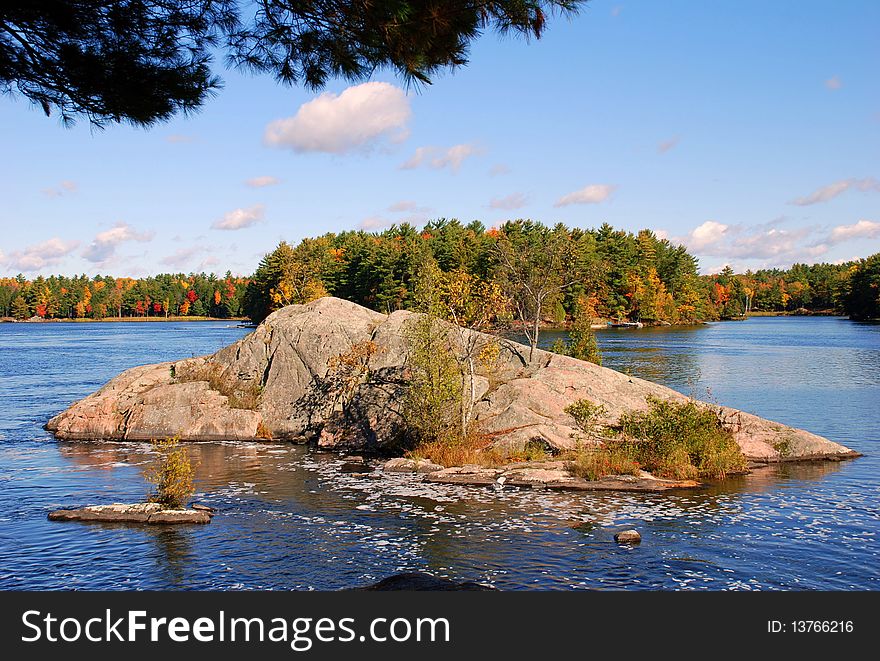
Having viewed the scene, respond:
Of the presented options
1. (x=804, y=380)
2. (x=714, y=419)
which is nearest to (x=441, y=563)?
(x=714, y=419)

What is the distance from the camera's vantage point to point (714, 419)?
26453 millimetres

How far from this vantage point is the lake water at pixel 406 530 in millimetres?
15852

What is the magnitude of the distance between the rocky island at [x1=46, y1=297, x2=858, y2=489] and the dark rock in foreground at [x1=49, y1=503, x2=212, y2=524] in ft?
25.6

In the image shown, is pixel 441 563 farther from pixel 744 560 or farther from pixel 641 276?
pixel 641 276

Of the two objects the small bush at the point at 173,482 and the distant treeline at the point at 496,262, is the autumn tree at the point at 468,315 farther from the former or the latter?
the distant treeline at the point at 496,262

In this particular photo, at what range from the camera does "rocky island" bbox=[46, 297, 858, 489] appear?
1116 inches

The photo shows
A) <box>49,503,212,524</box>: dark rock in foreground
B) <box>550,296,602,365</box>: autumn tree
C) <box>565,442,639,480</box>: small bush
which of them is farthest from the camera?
<box>550,296,602,365</box>: autumn tree

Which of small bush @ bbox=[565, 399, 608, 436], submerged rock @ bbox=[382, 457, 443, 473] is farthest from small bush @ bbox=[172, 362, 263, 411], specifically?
small bush @ bbox=[565, 399, 608, 436]

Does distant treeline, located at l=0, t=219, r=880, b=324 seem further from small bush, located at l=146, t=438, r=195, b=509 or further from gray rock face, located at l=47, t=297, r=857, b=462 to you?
small bush, located at l=146, t=438, r=195, b=509

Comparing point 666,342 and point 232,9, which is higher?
point 232,9

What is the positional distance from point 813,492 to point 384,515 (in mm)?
13077

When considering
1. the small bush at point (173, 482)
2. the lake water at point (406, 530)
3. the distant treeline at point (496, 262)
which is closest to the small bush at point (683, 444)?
the lake water at point (406, 530)
